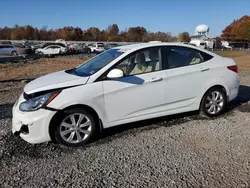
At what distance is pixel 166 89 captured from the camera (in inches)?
181

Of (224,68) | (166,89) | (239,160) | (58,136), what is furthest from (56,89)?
(224,68)

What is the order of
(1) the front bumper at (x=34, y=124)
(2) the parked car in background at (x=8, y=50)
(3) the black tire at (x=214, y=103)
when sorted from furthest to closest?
(2) the parked car in background at (x=8, y=50)
(3) the black tire at (x=214, y=103)
(1) the front bumper at (x=34, y=124)

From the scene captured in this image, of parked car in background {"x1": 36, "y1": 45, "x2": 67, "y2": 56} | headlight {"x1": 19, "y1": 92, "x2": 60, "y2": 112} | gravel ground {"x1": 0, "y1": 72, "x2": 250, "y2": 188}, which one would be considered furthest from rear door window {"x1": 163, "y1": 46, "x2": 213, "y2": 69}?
parked car in background {"x1": 36, "y1": 45, "x2": 67, "y2": 56}

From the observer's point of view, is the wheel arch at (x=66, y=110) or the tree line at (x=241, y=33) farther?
the tree line at (x=241, y=33)

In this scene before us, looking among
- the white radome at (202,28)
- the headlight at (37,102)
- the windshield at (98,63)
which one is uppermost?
the white radome at (202,28)

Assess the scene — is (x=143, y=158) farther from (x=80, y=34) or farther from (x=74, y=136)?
(x=80, y=34)

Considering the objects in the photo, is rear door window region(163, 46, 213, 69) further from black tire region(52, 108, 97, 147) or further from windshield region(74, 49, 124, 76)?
black tire region(52, 108, 97, 147)

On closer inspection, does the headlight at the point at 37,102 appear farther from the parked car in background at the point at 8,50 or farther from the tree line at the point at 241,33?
the tree line at the point at 241,33

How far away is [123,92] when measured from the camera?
4.23 m

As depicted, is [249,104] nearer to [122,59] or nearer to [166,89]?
[166,89]

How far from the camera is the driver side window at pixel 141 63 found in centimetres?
441

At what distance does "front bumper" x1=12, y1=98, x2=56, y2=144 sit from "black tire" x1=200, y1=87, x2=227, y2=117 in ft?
9.61

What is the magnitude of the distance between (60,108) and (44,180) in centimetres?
111

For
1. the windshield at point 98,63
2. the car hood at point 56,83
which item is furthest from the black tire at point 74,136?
the windshield at point 98,63
